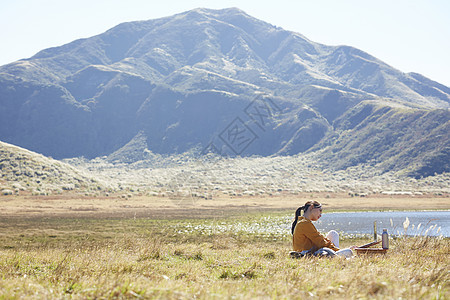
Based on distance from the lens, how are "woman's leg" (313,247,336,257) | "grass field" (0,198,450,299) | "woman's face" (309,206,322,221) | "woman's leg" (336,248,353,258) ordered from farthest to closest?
"woman's leg" (336,248,353,258) → "woman's face" (309,206,322,221) → "woman's leg" (313,247,336,257) → "grass field" (0,198,450,299)

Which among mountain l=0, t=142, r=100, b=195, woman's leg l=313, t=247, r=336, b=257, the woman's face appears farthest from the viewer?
mountain l=0, t=142, r=100, b=195

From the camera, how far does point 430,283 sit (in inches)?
219

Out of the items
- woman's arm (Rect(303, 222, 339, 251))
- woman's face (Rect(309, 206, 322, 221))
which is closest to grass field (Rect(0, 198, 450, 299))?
woman's arm (Rect(303, 222, 339, 251))

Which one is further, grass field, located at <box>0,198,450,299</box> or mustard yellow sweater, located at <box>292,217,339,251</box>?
mustard yellow sweater, located at <box>292,217,339,251</box>

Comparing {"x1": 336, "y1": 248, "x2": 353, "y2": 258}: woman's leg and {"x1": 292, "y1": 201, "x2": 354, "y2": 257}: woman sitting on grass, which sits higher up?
{"x1": 292, "y1": 201, "x2": 354, "y2": 257}: woman sitting on grass

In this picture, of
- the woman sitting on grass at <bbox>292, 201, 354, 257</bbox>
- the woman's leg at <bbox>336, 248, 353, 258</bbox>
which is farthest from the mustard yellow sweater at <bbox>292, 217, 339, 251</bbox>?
the woman's leg at <bbox>336, 248, 353, 258</bbox>

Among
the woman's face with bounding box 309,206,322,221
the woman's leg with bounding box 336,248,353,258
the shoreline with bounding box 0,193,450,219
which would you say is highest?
the woman's face with bounding box 309,206,322,221

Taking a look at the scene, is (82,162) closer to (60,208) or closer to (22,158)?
(22,158)

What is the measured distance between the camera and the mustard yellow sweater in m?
8.45

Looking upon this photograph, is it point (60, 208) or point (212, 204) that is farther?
point (212, 204)

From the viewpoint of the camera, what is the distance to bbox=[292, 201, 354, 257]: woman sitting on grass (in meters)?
8.43

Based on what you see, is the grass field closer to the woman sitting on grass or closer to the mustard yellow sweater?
the woman sitting on grass

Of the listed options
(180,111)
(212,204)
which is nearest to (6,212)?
(212,204)

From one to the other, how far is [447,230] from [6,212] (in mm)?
33925
